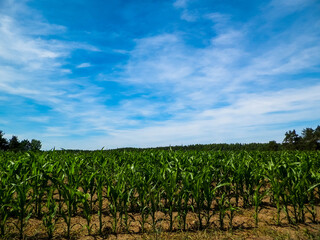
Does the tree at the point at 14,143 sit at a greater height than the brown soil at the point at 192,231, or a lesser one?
greater

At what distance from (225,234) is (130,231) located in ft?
5.23

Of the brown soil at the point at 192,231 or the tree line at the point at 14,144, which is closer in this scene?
the brown soil at the point at 192,231

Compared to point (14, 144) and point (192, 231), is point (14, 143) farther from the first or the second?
point (192, 231)

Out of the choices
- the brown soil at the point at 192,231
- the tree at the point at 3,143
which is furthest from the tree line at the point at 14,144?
the brown soil at the point at 192,231

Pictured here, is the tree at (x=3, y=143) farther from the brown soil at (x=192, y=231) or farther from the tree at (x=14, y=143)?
the brown soil at (x=192, y=231)

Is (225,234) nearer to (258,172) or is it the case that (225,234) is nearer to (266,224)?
(266,224)

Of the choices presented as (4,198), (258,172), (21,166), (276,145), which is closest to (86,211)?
(4,198)

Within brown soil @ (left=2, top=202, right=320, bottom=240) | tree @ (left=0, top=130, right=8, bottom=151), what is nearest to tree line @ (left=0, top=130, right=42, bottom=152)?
tree @ (left=0, top=130, right=8, bottom=151)

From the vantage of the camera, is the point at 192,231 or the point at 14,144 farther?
the point at 14,144

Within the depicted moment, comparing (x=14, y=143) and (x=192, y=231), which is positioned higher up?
(x=14, y=143)

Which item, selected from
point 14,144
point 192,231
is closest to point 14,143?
point 14,144

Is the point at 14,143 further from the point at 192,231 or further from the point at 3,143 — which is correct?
the point at 192,231

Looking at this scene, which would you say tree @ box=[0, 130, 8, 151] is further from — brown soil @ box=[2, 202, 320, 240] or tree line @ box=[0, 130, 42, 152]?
brown soil @ box=[2, 202, 320, 240]

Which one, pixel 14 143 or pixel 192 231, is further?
pixel 14 143
